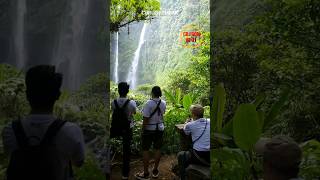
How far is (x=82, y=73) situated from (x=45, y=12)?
552 mm

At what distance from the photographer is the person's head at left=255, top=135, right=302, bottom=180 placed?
186 cm

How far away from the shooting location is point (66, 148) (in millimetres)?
1996

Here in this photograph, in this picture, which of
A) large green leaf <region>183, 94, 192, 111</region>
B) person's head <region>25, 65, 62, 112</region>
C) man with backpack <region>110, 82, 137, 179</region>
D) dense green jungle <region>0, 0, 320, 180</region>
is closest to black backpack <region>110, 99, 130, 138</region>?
man with backpack <region>110, 82, 137, 179</region>

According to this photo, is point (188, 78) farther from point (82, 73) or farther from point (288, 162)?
point (288, 162)

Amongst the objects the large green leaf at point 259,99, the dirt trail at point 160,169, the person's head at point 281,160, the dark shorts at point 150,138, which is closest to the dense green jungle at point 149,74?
the dirt trail at point 160,169

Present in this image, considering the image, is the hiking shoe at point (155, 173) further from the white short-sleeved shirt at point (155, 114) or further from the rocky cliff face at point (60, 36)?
the rocky cliff face at point (60, 36)

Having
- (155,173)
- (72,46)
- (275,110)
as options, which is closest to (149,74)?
(155,173)

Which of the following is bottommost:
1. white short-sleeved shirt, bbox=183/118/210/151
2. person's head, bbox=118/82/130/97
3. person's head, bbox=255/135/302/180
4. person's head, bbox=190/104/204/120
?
white short-sleeved shirt, bbox=183/118/210/151

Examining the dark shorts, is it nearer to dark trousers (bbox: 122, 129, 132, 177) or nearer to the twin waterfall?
dark trousers (bbox: 122, 129, 132, 177)

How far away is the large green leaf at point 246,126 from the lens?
9.36 feet

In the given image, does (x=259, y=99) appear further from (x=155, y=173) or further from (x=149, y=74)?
(x=149, y=74)

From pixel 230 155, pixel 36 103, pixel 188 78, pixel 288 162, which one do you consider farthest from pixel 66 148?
pixel 188 78

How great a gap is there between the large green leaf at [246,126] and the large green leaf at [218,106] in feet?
0.62

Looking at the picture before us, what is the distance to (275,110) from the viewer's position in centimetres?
297
